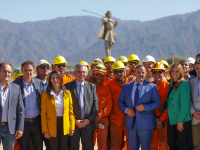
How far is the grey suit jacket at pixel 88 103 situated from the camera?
5.00m

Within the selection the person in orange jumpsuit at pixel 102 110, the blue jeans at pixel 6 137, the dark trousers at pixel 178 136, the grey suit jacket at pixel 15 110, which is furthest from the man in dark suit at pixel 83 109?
the dark trousers at pixel 178 136

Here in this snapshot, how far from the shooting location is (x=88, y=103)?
5066 mm

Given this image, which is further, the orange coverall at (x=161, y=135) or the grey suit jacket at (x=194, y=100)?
the orange coverall at (x=161, y=135)

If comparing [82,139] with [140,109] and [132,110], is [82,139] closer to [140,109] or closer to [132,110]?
[132,110]

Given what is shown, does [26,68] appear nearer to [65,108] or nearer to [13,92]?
[13,92]

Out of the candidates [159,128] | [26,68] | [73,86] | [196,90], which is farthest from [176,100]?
[26,68]

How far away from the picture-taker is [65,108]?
4.72 m

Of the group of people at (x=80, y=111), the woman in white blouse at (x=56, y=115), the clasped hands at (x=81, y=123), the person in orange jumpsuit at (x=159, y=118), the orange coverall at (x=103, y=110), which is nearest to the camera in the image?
the group of people at (x=80, y=111)

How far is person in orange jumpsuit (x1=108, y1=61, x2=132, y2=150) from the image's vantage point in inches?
220

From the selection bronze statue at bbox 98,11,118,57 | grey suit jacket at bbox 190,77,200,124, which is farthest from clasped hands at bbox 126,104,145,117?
bronze statue at bbox 98,11,118,57

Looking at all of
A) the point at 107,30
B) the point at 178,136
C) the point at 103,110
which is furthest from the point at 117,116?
the point at 107,30

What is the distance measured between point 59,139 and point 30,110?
2.53 feet

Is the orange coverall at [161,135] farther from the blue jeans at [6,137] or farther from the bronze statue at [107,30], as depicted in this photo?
the bronze statue at [107,30]

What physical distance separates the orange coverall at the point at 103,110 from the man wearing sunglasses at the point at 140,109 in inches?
19.6
